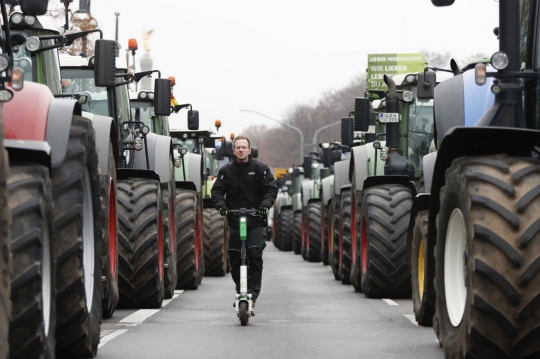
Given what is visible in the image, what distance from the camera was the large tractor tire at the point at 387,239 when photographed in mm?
16156

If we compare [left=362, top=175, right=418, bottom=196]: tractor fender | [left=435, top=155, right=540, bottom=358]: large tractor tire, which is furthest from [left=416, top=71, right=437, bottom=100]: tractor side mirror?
[left=435, top=155, right=540, bottom=358]: large tractor tire

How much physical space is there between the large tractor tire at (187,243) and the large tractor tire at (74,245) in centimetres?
909

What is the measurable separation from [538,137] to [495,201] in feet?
2.14

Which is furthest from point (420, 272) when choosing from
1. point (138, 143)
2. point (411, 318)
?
point (138, 143)

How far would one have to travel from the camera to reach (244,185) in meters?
14.4

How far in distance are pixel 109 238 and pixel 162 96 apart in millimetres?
4933

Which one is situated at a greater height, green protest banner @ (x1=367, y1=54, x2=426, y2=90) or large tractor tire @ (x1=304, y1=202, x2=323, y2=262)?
green protest banner @ (x1=367, y1=54, x2=426, y2=90)

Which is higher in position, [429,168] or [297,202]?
[429,168]

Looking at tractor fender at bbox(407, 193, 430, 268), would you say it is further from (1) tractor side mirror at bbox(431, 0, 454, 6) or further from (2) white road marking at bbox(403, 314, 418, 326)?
(1) tractor side mirror at bbox(431, 0, 454, 6)

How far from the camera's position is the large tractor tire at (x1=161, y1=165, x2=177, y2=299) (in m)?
16.0

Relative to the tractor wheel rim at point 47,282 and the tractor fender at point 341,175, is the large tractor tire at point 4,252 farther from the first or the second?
the tractor fender at point 341,175

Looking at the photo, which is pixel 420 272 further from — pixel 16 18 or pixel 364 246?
pixel 16 18

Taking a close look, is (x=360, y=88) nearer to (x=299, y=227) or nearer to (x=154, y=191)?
(x=299, y=227)

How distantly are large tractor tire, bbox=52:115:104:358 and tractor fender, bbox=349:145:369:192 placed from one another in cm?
874
